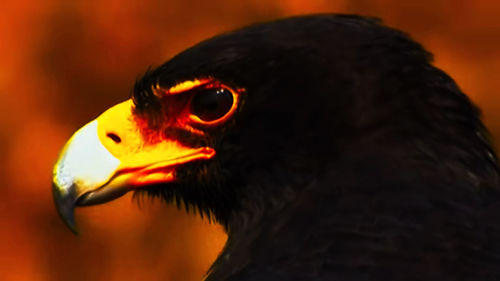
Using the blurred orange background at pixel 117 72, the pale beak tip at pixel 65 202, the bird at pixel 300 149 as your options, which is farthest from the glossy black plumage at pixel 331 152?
the blurred orange background at pixel 117 72

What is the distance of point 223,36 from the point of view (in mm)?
1966

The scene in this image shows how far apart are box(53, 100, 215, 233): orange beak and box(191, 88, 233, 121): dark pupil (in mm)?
47

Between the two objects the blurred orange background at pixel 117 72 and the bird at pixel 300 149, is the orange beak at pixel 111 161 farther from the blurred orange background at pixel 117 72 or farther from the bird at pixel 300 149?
the blurred orange background at pixel 117 72

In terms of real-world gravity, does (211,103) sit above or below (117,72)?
below

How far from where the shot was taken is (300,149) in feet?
6.13

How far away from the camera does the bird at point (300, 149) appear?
172cm

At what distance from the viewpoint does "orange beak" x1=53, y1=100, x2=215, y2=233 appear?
192cm

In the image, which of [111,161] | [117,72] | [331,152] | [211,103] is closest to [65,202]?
[111,161]

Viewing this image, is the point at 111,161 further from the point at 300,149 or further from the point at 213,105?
the point at 300,149

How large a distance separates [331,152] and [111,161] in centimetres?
31

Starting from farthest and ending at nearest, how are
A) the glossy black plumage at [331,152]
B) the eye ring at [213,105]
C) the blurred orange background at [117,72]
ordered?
1. the blurred orange background at [117,72]
2. the eye ring at [213,105]
3. the glossy black plumage at [331,152]

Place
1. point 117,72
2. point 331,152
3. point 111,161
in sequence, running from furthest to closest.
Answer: point 117,72
point 111,161
point 331,152

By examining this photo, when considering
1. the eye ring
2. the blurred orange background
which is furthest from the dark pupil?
the blurred orange background

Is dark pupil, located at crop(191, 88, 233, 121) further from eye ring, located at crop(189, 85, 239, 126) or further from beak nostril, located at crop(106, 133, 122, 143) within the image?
beak nostril, located at crop(106, 133, 122, 143)
